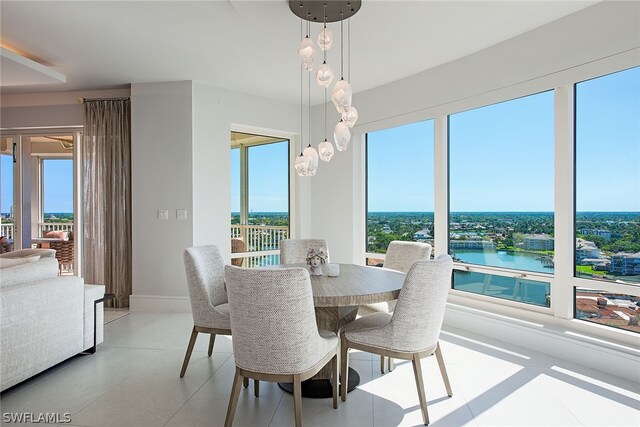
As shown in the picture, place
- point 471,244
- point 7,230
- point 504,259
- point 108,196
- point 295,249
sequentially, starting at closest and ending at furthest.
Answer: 1. point 504,259
2. point 295,249
3. point 471,244
4. point 108,196
5. point 7,230

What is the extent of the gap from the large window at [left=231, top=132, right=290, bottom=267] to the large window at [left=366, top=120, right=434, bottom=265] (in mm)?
1342

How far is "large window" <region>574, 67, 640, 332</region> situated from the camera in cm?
275

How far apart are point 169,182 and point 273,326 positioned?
325cm

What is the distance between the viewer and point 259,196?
5.32 m

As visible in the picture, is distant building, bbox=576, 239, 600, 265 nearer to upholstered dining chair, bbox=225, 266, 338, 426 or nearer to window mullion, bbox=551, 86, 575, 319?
window mullion, bbox=551, 86, 575, 319

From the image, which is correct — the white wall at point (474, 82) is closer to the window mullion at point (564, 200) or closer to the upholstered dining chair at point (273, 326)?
the window mullion at point (564, 200)

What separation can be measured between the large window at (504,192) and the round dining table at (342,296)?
1510mm

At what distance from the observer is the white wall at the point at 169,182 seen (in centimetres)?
445

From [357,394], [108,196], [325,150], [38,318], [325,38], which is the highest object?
[325,38]

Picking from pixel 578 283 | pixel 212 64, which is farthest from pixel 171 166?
pixel 578 283

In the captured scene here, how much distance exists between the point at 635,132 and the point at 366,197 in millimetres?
2962

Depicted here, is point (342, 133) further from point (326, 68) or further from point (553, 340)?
point (553, 340)

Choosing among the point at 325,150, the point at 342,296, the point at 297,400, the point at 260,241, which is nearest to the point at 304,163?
the point at 325,150

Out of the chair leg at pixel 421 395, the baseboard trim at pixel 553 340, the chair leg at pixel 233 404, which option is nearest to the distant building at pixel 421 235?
the baseboard trim at pixel 553 340
